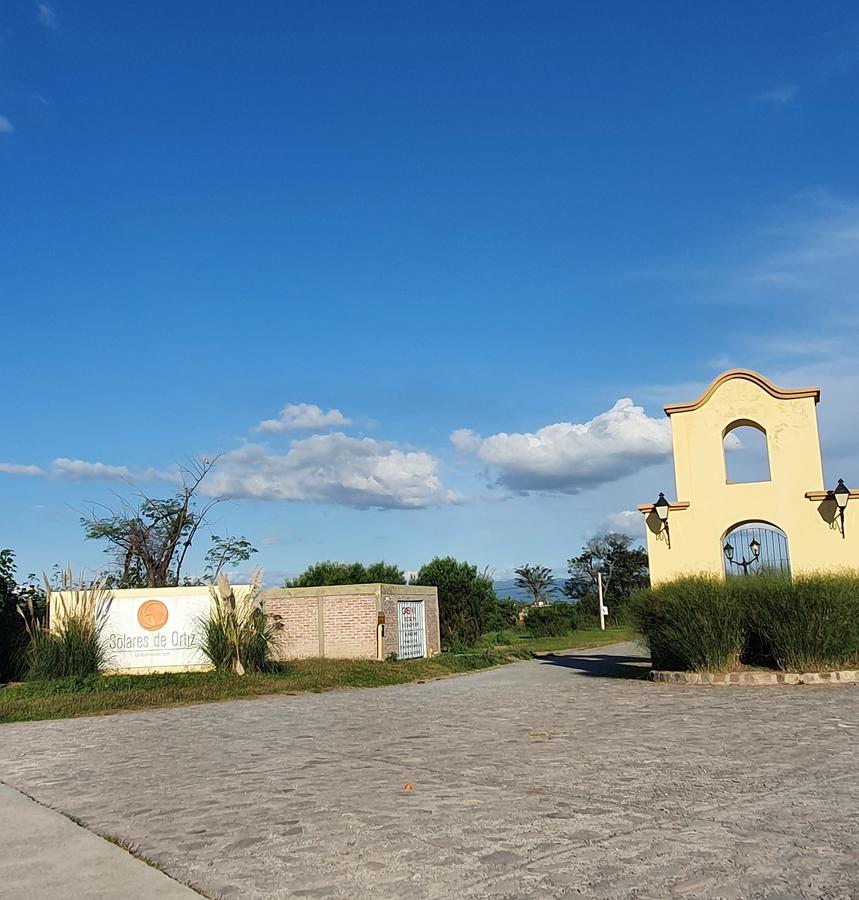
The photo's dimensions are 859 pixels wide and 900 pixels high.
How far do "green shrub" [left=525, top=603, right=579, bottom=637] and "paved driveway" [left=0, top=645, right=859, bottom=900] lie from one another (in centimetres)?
3349

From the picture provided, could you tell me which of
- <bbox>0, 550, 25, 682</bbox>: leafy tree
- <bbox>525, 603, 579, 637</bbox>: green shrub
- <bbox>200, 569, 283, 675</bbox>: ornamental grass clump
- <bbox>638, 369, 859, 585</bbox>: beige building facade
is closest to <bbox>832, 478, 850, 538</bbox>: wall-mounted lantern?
<bbox>638, 369, 859, 585</bbox>: beige building facade

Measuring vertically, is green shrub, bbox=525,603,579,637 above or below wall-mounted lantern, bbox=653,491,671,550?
below

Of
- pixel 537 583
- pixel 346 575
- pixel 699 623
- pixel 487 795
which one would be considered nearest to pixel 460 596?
pixel 346 575

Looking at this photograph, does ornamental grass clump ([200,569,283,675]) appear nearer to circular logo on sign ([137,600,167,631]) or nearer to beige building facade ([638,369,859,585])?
circular logo on sign ([137,600,167,631])

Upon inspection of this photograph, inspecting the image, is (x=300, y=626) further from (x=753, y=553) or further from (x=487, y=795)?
(x=487, y=795)

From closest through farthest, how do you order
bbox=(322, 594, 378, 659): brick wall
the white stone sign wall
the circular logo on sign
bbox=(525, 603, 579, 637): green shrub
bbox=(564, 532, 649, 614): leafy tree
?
the white stone sign wall → the circular logo on sign → bbox=(322, 594, 378, 659): brick wall → bbox=(525, 603, 579, 637): green shrub → bbox=(564, 532, 649, 614): leafy tree

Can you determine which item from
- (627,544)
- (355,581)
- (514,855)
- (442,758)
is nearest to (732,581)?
(442,758)

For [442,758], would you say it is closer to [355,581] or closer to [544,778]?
[544,778]

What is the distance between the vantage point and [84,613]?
20.4 meters

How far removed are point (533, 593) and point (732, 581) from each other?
83.7 meters

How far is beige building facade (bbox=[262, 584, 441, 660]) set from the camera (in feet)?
86.3

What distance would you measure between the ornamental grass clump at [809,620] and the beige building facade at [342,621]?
12.5m

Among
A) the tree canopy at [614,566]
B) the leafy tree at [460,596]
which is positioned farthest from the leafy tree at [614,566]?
the leafy tree at [460,596]

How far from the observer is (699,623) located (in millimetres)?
16391
